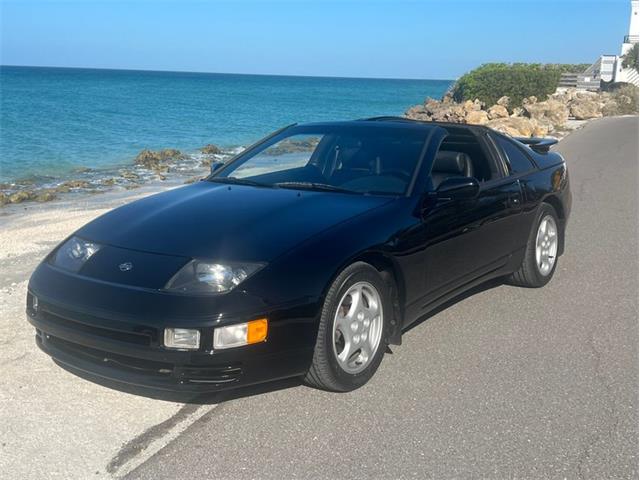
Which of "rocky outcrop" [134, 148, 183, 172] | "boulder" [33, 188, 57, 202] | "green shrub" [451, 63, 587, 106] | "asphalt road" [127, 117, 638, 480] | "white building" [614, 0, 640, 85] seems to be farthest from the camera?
"white building" [614, 0, 640, 85]

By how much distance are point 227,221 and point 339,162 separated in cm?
130

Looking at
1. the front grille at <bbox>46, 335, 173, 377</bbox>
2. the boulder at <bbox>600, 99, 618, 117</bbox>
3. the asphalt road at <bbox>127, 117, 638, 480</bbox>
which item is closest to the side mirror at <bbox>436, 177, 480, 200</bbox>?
the asphalt road at <bbox>127, 117, 638, 480</bbox>

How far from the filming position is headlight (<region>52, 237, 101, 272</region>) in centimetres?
395

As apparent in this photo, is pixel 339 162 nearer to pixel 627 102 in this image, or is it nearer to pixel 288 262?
pixel 288 262

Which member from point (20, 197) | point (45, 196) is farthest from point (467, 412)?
point (20, 197)

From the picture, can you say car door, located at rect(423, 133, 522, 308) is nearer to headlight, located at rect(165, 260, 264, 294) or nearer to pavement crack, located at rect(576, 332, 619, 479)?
pavement crack, located at rect(576, 332, 619, 479)

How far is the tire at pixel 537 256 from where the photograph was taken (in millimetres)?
5938

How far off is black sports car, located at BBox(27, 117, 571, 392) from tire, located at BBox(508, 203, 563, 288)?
39 centimetres

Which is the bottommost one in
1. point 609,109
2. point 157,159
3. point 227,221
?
point 157,159

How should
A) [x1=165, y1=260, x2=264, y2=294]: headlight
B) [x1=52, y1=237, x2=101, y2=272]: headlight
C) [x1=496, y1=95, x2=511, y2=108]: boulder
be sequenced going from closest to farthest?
1. [x1=165, y1=260, x2=264, y2=294]: headlight
2. [x1=52, y1=237, x2=101, y2=272]: headlight
3. [x1=496, y1=95, x2=511, y2=108]: boulder

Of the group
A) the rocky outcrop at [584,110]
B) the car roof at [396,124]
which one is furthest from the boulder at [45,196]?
the rocky outcrop at [584,110]

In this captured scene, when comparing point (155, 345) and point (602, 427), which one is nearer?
point (155, 345)

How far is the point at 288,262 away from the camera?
3.67 m

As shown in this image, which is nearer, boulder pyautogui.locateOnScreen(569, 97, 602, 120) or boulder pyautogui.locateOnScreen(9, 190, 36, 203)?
boulder pyautogui.locateOnScreen(9, 190, 36, 203)
